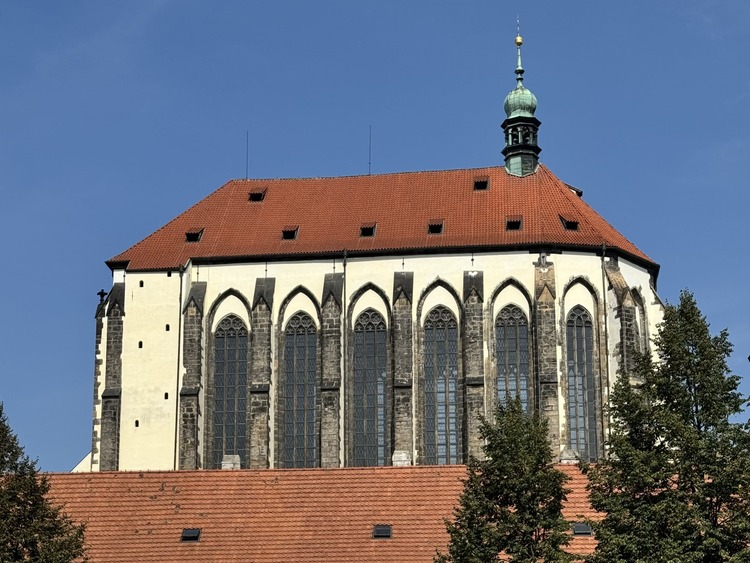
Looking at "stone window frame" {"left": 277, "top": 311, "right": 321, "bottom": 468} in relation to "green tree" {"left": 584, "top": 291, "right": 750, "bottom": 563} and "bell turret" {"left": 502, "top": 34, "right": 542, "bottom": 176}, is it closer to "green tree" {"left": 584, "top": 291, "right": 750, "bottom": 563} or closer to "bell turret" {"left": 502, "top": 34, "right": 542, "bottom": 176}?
"bell turret" {"left": 502, "top": 34, "right": 542, "bottom": 176}

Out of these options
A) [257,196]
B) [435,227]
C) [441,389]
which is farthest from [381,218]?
[441,389]

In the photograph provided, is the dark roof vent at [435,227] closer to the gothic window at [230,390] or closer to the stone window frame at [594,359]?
the stone window frame at [594,359]

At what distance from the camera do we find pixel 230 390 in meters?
61.1

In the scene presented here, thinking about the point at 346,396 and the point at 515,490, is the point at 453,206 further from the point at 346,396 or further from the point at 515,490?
the point at 515,490

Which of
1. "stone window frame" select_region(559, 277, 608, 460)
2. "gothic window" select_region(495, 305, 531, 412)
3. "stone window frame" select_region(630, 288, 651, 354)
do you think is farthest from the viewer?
"stone window frame" select_region(630, 288, 651, 354)

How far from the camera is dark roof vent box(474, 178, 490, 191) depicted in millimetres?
65062

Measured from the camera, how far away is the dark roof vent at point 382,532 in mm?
42688

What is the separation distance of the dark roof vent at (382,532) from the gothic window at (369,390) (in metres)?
15.9

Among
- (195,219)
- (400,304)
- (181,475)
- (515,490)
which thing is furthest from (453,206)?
(515,490)

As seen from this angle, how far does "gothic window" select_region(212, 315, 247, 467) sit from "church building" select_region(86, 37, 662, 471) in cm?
5

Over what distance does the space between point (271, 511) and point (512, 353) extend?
58.6 feet

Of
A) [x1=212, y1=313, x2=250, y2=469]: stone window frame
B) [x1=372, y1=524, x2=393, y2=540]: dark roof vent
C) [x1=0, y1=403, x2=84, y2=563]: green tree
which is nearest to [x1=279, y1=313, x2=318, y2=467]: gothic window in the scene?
[x1=212, y1=313, x2=250, y2=469]: stone window frame

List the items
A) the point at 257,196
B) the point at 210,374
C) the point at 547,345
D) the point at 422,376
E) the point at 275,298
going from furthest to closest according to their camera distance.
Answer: the point at 257,196 < the point at 275,298 < the point at 210,374 < the point at 422,376 < the point at 547,345

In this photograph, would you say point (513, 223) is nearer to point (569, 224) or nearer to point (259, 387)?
point (569, 224)
